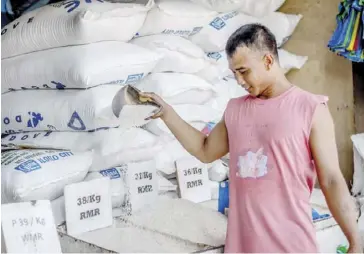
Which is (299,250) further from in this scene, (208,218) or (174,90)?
(174,90)

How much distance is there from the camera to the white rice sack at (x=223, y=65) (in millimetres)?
2047

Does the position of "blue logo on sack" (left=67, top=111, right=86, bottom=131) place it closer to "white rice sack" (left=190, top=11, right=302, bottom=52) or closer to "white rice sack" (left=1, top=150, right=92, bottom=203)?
"white rice sack" (left=1, top=150, right=92, bottom=203)

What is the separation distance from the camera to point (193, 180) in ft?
5.98

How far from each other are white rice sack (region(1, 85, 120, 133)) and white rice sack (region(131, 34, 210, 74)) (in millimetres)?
214

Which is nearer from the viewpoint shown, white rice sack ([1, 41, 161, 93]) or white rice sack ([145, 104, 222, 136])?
white rice sack ([1, 41, 161, 93])

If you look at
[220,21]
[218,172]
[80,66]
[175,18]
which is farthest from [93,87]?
[220,21]

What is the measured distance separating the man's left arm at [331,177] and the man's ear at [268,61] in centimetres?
13

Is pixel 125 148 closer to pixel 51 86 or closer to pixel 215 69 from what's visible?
pixel 51 86

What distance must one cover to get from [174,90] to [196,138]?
1.71 ft

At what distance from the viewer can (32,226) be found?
127 centimetres

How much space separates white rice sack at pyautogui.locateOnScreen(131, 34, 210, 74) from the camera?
1.87m

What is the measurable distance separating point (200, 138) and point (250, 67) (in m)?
0.25

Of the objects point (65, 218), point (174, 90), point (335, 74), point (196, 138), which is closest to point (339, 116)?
point (335, 74)

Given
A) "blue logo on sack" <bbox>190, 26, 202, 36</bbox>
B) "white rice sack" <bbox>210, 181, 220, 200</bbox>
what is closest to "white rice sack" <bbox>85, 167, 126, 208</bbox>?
"white rice sack" <bbox>210, 181, 220, 200</bbox>
